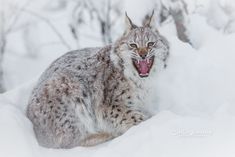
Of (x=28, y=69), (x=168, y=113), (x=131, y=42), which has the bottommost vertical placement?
(x=28, y=69)

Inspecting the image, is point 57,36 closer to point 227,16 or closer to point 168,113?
point 227,16

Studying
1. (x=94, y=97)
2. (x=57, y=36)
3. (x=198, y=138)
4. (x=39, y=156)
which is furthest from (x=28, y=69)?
(x=198, y=138)

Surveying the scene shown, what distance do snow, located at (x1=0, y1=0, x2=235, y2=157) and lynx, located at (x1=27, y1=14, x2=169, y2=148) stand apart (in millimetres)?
148

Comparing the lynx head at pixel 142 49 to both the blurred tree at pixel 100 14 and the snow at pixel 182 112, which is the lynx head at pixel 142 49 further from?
the blurred tree at pixel 100 14

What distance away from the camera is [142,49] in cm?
570

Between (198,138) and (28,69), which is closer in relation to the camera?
(198,138)

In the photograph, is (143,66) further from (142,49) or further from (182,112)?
(182,112)

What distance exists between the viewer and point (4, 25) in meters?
7.82

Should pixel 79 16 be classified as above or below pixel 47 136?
above

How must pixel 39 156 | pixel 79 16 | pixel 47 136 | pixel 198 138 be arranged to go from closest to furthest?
pixel 198 138 < pixel 39 156 < pixel 47 136 < pixel 79 16

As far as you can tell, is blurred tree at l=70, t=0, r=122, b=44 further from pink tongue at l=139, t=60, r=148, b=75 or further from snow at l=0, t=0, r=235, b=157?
pink tongue at l=139, t=60, r=148, b=75

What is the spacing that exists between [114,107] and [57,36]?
89.5 inches

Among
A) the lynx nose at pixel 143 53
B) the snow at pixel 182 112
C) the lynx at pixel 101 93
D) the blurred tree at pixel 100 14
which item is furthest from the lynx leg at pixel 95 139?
the blurred tree at pixel 100 14

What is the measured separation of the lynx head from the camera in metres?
5.72
